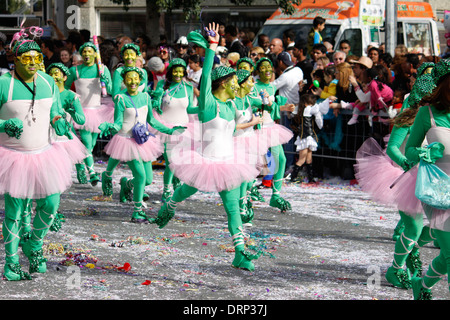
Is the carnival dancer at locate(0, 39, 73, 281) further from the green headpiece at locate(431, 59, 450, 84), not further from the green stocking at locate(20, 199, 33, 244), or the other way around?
the green headpiece at locate(431, 59, 450, 84)

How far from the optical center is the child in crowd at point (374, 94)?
12.2m

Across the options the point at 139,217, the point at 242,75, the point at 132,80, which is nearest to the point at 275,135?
the point at 242,75

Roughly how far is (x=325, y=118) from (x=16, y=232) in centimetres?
761

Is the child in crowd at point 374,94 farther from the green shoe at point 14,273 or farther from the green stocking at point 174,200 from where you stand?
the green shoe at point 14,273

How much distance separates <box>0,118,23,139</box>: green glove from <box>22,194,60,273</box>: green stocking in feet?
2.22

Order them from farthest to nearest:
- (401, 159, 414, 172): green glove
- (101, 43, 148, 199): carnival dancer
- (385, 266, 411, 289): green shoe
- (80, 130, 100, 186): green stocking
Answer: (80, 130, 100, 186): green stocking, (101, 43, 148, 199): carnival dancer, (385, 266, 411, 289): green shoe, (401, 159, 414, 172): green glove

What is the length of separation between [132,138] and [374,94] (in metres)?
4.40

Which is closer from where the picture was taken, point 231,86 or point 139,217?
point 231,86

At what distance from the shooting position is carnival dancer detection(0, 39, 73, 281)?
261 inches

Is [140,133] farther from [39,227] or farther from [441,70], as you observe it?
[441,70]

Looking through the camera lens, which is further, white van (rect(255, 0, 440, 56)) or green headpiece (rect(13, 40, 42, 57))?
white van (rect(255, 0, 440, 56))

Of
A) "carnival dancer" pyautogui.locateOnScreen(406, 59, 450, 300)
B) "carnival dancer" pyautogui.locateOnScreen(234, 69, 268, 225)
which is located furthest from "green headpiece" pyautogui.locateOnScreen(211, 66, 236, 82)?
"carnival dancer" pyautogui.locateOnScreen(406, 59, 450, 300)

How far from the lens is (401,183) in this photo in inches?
240

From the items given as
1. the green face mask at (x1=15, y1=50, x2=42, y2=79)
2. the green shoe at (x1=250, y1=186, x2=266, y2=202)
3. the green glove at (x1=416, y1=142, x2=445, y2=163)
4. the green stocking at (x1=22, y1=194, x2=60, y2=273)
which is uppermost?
the green face mask at (x1=15, y1=50, x2=42, y2=79)
